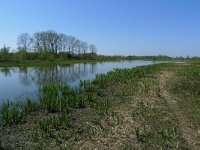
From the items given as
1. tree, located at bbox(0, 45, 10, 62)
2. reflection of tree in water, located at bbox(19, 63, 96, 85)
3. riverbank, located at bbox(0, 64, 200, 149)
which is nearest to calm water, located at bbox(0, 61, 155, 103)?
reflection of tree in water, located at bbox(19, 63, 96, 85)

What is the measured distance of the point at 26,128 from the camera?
9977mm

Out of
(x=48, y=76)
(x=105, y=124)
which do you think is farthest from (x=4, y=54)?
(x=105, y=124)

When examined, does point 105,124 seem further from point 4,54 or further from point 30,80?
point 4,54

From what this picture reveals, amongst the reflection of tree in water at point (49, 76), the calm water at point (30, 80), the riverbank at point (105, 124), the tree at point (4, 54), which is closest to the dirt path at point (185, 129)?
the riverbank at point (105, 124)

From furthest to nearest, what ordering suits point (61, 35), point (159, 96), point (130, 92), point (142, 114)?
point (61, 35) < point (130, 92) < point (159, 96) < point (142, 114)

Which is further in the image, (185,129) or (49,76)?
(49,76)

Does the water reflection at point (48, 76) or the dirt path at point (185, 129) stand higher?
the dirt path at point (185, 129)

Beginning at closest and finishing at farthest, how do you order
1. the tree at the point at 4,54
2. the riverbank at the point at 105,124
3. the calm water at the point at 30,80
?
1. the riverbank at the point at 105,124
2. the calm water at the point at 30,80
3. the tree at the point at 4,54

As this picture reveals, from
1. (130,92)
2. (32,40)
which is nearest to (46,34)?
(32,40)

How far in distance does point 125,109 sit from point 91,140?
409cm

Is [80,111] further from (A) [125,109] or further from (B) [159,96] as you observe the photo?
(B) [159,96]

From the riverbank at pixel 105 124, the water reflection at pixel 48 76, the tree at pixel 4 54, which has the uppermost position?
the tree at pixel 4 54

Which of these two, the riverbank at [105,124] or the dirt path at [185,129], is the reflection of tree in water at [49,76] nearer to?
the riverbank at [105,124]

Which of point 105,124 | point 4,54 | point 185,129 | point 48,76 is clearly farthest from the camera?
point 4,54
